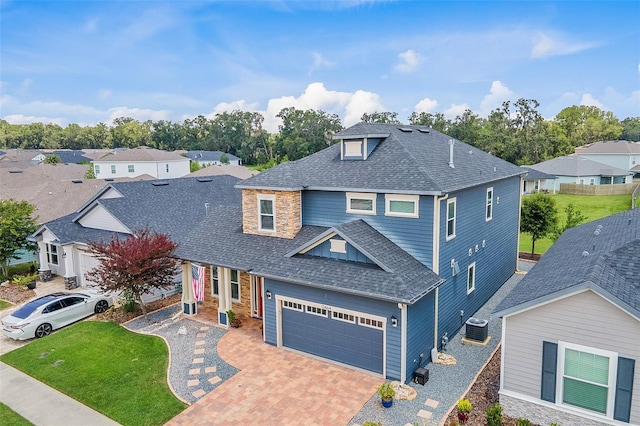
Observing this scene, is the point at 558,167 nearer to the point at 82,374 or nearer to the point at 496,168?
Result: the point at 496,168

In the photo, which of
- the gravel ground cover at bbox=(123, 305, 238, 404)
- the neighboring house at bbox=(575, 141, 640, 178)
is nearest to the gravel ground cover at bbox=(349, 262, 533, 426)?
the gravel ground cover at bbox=(123, 305, 238, 404)

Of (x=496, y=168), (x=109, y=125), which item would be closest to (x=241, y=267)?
(x=496, y=168)

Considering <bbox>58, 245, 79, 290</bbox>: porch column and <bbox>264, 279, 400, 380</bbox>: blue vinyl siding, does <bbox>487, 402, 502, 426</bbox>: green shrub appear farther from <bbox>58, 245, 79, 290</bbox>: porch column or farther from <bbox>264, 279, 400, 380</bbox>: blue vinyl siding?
<bbox>58, 245, 79, 290</bbox>: porch column

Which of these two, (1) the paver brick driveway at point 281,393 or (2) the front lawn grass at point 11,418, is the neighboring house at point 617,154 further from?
(2) the front lawn grass at point 11,418

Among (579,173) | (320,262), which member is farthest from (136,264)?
(579,173)

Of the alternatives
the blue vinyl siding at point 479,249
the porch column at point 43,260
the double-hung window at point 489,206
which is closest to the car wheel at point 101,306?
the porch column at point 43,260

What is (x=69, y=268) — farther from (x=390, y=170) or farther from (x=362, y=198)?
(x=390, y=170)
